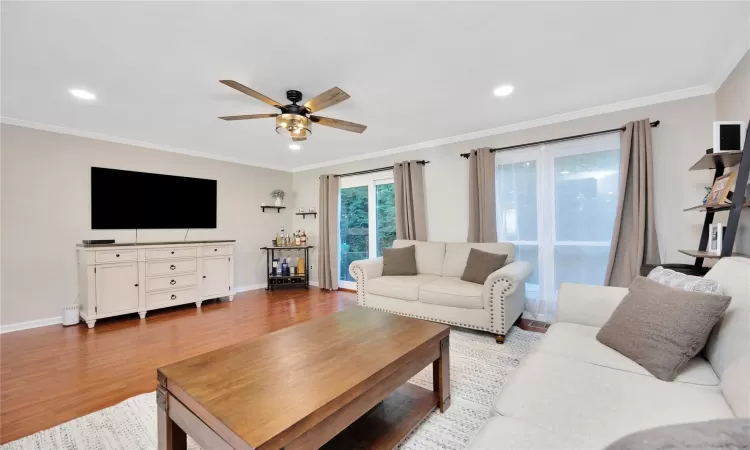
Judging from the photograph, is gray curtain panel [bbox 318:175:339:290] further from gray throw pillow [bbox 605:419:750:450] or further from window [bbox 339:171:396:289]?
gray throw pillow [bbox 605:419:750:450]

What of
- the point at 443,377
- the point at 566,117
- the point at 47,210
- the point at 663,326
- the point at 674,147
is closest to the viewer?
the point at 663,326

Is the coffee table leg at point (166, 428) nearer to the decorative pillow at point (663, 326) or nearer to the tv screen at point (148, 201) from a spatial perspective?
the decorative pillow at point (663, 326)

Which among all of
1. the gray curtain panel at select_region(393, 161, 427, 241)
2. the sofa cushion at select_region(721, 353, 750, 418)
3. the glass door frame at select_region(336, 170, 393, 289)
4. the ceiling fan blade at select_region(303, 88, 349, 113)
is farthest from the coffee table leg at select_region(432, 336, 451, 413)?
the glass door frame at select_region(336, 170, 393, 289)

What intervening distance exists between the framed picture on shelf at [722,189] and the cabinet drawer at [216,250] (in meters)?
5.46

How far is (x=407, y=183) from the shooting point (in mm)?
4496

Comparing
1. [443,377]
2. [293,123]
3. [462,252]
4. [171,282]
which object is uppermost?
[293,123]

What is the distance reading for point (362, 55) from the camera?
7.06 ft

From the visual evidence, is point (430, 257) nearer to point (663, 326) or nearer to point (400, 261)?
point (400, 261)

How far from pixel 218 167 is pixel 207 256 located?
5.15 ft

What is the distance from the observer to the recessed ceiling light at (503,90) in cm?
268

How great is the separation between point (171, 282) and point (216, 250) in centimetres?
73

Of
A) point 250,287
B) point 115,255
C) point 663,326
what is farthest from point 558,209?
point 115,255

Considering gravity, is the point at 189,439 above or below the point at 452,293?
below

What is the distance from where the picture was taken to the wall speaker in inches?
80.8
